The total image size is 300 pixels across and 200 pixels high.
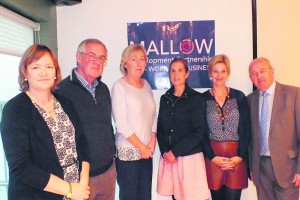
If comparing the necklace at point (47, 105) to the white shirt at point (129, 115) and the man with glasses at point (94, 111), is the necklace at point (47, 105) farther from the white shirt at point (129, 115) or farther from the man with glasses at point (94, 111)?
the white shirt at point (129, 115)

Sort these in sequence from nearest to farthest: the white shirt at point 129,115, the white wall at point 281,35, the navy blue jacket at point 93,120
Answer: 1. the navy blue jacket at point 93,120
2. the white shirt at point 129,115
3. the white wall at point 281,35

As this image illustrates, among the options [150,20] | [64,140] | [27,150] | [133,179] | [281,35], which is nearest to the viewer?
[27,150]

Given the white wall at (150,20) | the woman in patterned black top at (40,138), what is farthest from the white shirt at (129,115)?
the white wall at (150,20)

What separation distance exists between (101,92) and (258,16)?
1904mm

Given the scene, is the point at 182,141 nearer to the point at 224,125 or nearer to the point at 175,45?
the point at 224,125

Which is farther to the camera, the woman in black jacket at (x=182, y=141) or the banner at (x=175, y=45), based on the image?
the banner at (x=175, y=45)

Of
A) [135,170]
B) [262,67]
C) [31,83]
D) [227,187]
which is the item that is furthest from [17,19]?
[227,187]

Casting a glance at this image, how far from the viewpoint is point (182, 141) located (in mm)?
2463

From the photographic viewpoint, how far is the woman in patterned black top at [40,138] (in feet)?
4.88

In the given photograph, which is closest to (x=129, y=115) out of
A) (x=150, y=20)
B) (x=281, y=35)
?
(x=150, y=20)

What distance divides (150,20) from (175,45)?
382 mm

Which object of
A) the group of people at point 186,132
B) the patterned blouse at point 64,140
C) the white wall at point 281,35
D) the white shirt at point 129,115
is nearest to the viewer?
the patterned blouse at point 64,140

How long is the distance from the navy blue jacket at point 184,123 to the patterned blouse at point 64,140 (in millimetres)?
991

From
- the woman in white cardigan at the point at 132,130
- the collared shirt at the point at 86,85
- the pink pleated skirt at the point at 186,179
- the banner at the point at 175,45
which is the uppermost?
the banner at the point at 175,45
